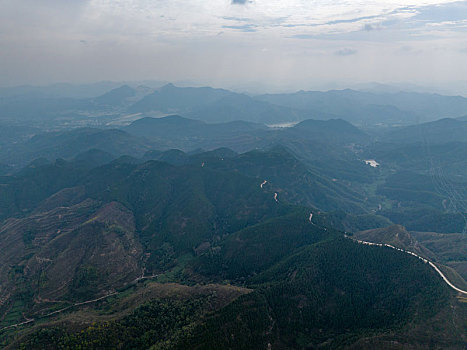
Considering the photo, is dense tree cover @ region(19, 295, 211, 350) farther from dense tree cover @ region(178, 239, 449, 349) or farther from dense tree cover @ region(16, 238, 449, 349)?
dense tree cover @ region(178, 239, 449, 349)

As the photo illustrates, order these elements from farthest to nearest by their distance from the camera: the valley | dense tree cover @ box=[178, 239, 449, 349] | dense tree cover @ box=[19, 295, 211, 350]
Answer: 1. dense tree cover @ box=[178, 239, 449, 349]
2. the valley
3. dense tree cover @ box=[19, 295, 211, 350]

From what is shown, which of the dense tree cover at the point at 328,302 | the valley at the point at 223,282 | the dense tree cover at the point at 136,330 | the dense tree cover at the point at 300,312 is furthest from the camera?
the dense tree cover at the point at 328,302

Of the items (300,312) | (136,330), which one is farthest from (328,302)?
(136,330)

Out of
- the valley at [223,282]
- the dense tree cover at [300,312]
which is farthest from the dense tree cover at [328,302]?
the valley at [223,282]

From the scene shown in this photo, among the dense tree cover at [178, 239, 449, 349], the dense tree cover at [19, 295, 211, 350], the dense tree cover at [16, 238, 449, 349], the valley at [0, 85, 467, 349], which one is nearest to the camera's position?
the dense tree cover at [19, 295, 211, 350]

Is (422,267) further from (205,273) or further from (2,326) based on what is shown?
(2,326)

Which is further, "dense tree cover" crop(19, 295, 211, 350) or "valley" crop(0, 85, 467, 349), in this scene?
"valley" crop(0, 85, 467, 349)

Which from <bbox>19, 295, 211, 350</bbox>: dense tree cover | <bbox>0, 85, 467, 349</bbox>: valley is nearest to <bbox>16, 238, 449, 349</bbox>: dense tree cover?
<bbox>19, 295, 211, 350</bbox>: dense tree cover

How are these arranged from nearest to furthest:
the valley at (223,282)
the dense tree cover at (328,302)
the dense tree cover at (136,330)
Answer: the dense tree cover at (136,330), the valley at (223,282), the dense tree cover at (328,302)

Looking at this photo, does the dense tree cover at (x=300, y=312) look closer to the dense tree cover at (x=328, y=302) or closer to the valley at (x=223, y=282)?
the dense tree cover at (x=328, y=302)

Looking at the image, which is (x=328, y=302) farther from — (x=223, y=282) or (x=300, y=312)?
(x=223, y=282)

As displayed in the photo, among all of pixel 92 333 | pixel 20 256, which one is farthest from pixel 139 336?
pixel 20 256
